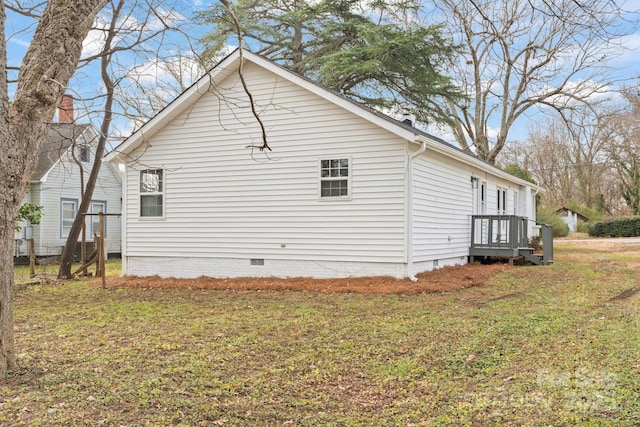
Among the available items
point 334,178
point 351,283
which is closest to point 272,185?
point 334,178

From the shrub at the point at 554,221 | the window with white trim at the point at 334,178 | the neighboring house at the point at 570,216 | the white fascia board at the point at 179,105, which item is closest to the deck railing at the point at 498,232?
the window with white trim at the point at 334,178

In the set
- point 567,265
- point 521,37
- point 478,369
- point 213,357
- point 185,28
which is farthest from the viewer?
point 521,37

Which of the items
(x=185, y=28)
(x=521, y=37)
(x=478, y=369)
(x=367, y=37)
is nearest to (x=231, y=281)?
(x=185, y=28)

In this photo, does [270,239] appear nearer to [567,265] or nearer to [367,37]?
[567,265]

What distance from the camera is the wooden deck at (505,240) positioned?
15.1 metres

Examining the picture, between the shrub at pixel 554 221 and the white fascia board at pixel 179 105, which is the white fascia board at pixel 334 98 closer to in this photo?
the white fascia board at pixel 179 105

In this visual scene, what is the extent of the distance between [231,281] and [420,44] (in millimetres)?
11975

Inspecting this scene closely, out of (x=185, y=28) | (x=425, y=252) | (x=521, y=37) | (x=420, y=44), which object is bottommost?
(x=425, y=252)

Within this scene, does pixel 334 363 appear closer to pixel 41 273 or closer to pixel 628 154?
pixel 41 273

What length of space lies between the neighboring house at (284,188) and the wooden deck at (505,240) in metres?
0.94

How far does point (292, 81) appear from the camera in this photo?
1227 centimetres

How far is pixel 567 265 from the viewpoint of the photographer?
1566 cm

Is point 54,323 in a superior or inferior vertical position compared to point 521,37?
inferior

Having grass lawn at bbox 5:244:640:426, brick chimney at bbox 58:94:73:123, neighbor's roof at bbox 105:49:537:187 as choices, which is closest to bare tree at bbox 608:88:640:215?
neighbor's roof at bbox 105:49:537:187
